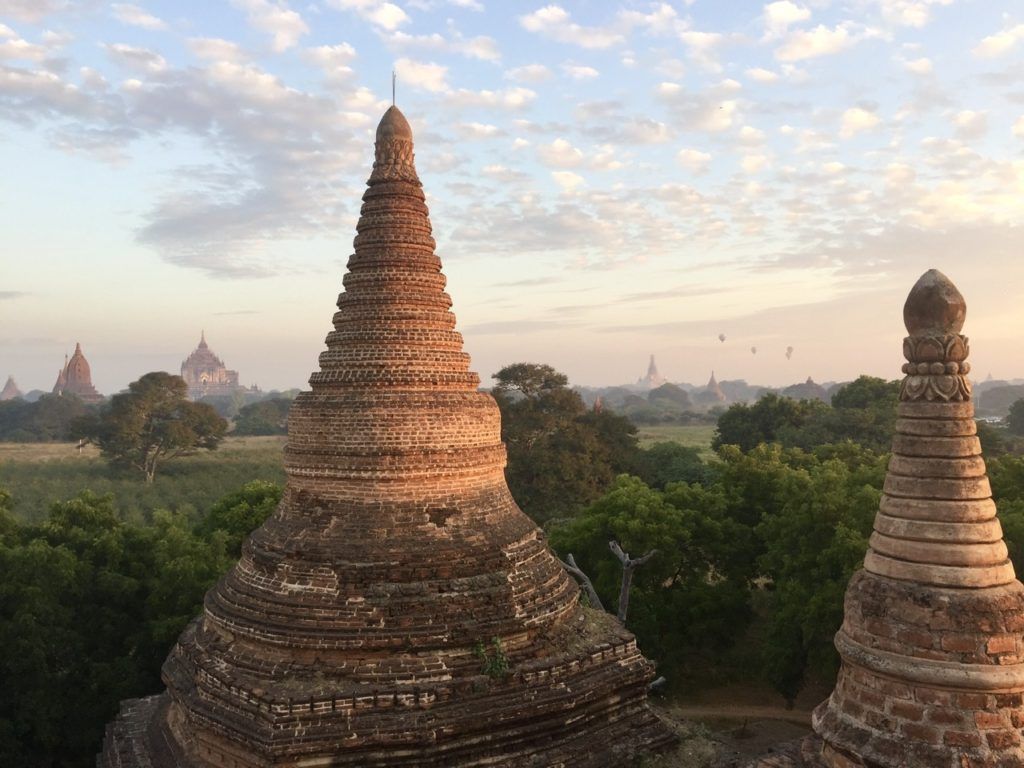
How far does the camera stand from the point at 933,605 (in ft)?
24.0

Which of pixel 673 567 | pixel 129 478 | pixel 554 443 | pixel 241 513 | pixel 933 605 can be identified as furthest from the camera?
pixel 129 478

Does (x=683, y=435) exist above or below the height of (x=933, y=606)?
below

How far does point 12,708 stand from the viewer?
57.9 feet

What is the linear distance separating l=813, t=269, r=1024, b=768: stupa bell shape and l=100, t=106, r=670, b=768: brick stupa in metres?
4.69

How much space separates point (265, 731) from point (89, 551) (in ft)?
43.8

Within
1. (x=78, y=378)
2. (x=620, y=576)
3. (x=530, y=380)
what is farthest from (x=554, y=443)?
(x=78, y=378)

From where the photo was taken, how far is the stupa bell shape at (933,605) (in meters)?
7.16

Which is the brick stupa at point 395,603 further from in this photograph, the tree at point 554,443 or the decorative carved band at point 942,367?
the tree at point 554,443

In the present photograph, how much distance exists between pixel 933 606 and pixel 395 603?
7.06 meters

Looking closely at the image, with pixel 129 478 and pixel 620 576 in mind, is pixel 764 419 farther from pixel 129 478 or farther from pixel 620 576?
pixel 129 478

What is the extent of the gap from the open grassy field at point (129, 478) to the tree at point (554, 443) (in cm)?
1623

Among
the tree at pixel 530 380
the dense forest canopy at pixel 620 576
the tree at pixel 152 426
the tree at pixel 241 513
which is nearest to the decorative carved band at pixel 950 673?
the dense forest canopy at pixel 620 576

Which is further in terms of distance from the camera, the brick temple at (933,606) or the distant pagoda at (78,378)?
the distant pagoda at (78,378)

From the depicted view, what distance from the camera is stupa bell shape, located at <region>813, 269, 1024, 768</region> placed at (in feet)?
23.5
